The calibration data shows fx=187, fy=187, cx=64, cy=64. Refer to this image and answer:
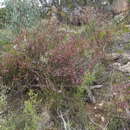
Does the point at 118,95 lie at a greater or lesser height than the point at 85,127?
greater

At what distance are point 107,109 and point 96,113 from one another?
12 centimetres

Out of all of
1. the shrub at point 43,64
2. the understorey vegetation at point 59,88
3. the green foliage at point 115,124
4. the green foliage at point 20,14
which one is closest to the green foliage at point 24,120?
the understorey vegetation at point 59,88

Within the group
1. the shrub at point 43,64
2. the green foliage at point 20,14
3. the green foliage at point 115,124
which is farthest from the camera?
the green foliage at point 20,14

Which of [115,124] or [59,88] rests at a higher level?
[59,88]

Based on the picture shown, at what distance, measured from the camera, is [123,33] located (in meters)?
3.94

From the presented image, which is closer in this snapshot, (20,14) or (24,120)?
(24,120)

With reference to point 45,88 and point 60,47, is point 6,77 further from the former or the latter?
point 60,47

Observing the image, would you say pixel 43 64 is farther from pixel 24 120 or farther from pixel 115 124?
pixel 115 124

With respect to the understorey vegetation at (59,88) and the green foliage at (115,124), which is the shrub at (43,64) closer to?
the understorey vegetation at (59,88)

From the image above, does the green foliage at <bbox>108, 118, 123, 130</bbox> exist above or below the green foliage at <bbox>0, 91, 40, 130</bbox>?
below

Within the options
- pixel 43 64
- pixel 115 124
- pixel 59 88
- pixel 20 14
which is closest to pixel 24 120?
pixel 59 88

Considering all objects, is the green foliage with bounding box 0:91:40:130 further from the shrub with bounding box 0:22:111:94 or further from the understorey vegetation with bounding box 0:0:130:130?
the shrub with bounding box 0:22:111:94

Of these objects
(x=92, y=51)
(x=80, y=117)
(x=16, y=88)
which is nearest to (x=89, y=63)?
(x=92, y=51)

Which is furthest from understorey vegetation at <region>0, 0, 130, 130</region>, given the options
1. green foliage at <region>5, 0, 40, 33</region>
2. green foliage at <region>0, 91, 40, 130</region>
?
green foliage at <region>5, 0, 40, 33</region>
